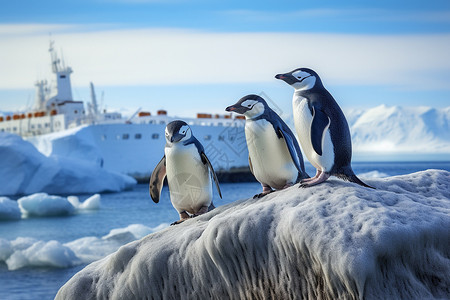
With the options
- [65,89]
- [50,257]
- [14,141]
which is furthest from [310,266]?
[65,89]

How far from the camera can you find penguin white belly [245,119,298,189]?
20.1ft

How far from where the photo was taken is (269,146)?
6.14m

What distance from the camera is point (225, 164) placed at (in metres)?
54.2

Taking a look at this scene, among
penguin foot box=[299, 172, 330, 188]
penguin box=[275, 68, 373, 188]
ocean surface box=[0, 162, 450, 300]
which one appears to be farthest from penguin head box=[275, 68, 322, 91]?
ocean surface box=[0, 162, 450, 300]

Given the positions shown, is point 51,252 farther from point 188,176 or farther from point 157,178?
point 188,176

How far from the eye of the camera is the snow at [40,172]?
39.2m

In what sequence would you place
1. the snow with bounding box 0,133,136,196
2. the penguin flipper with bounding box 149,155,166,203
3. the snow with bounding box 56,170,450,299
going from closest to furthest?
the snow with bounding box 56,170,450,299 → the penguin flipper with bounding box 149,155,166,203 → the snow with bounding box 0,133,136,196

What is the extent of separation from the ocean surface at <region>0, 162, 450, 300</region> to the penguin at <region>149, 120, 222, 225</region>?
2787mm

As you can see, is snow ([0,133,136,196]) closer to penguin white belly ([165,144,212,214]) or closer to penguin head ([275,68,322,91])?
penguin white belly ([165,144,212,214])

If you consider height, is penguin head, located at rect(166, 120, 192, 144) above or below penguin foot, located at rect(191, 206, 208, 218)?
above

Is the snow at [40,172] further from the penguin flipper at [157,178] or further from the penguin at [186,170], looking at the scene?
the penguin at [186,170]

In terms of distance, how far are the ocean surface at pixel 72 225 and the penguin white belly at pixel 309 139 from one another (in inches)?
126

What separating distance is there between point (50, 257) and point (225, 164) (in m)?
36.5

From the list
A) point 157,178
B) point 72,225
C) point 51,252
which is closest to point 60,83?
point 72,225
